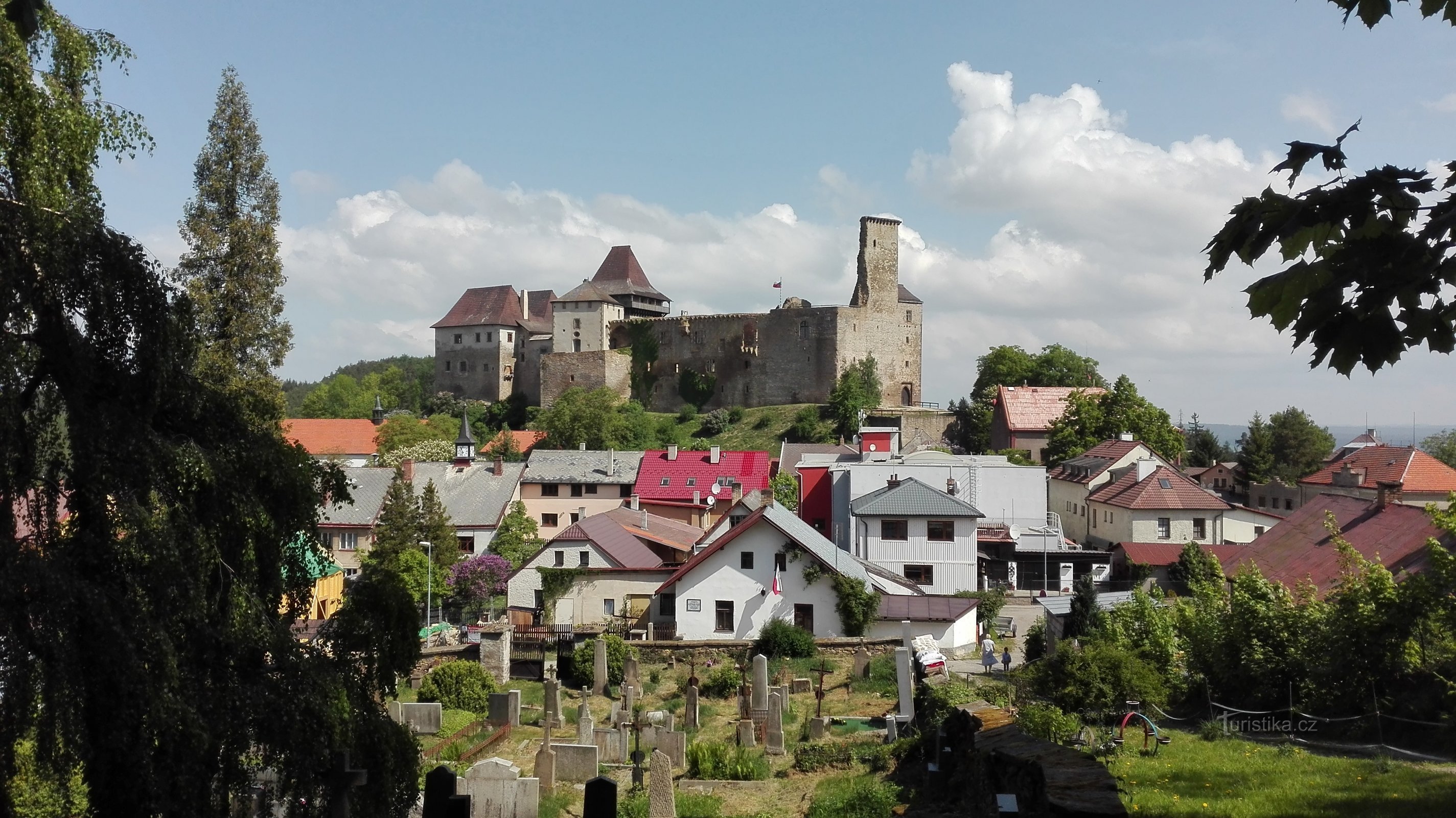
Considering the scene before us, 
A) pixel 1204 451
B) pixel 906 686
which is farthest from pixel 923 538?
pixel 1204 451

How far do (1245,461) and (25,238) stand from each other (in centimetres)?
6519

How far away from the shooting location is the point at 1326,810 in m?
8.55

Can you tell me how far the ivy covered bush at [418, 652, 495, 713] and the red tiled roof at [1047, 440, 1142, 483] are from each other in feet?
95.5

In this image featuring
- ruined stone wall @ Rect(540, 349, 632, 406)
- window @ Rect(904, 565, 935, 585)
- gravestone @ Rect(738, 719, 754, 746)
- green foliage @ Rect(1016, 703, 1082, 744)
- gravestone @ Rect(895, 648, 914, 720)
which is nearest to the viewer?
green foliage @ Rect(1016, 703, 1082, 744)

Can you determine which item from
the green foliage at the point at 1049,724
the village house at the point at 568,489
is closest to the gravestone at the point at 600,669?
the green foliage at the point at 1049,724

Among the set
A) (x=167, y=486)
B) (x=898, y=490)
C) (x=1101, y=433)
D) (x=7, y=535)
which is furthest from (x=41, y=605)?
(x=1101, y=433)

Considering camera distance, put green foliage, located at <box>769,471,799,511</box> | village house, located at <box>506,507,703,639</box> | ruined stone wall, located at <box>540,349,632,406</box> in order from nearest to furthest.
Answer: village house, located at <box>506,507,703,639</box>
green foliage, located at <box>769,471,799,511</box>
ruined stone wall, located at <box>540,349,632,406</box>

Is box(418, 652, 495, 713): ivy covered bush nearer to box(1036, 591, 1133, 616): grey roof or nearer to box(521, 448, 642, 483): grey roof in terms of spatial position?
box(1036, 591, 1133, 616): grey roof

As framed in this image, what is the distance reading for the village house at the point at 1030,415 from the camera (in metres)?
64.3

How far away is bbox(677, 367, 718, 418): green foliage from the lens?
289 feet

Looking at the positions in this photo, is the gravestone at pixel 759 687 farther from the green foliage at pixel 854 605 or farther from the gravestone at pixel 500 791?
the gravestone at pixel 500 791

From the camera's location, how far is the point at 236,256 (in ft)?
79.1

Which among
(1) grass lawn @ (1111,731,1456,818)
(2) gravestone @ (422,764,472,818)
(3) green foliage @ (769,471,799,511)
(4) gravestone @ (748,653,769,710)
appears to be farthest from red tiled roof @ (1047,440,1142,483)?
(2) gravestone @ (422,764,472,818)

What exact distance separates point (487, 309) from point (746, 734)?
279 ft
